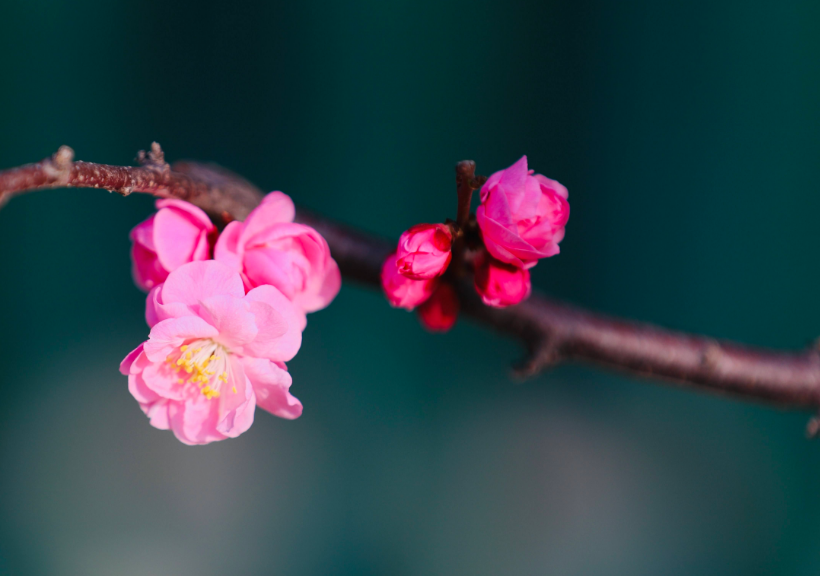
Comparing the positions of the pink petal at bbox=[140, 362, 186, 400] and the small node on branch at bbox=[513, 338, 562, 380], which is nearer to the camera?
the pink petal at bbox=[140, 362, 186, 400]

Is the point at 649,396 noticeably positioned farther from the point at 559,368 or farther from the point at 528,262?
the point at 528,262

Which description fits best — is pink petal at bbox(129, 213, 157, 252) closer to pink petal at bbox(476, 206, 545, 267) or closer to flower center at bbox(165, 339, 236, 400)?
flower center at bbox(165, 339, 236, 400)

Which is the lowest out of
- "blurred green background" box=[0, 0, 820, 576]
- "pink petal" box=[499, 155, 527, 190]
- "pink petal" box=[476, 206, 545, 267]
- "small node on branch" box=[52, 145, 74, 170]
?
"blurred green background" box=[0, 0, 820, 576]

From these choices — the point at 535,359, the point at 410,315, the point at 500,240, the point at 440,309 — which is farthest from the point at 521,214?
the point at 410,315

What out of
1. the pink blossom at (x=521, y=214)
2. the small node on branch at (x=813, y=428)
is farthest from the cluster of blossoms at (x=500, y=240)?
the small node on branch at (x=813, y=428)

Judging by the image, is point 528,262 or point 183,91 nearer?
point 528,262

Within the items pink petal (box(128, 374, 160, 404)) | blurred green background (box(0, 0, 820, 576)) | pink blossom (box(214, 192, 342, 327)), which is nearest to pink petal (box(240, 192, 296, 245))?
pink blossom (box(214, 192, 342, 327))

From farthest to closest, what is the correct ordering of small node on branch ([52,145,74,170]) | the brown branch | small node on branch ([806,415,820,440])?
1. small node on branch ([806,415,820,440])
2. the brown branch
3. small node on branch ([52,145,74,170])

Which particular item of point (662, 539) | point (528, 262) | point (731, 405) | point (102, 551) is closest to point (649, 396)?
point (731, 405)
